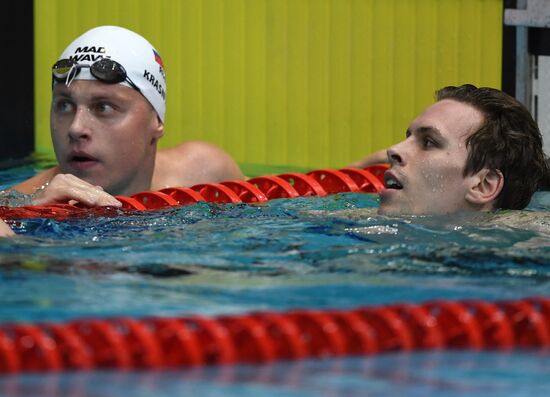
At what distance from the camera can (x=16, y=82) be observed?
666cm

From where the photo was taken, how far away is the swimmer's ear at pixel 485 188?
154 inches

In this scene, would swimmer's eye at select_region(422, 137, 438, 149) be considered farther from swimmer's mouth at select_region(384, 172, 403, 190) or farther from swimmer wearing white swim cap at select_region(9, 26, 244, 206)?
swimmer wearing white swim cap at select_region(9, 26, 244, 206)

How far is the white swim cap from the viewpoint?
4.66m

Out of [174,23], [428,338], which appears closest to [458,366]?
Result: [428,338]

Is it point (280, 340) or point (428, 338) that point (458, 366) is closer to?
point (428, 338)

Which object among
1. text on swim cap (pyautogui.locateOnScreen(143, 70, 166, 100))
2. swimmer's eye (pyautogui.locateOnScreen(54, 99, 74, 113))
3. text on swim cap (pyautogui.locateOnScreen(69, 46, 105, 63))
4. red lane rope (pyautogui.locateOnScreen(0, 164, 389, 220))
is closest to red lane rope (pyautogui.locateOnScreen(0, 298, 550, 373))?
red lane rope (pyautogui.locateOnScreen(0, 164, 389, 220))

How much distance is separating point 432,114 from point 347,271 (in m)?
1.10

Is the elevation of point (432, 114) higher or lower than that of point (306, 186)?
higher

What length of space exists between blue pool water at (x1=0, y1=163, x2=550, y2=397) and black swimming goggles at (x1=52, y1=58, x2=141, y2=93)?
2.52ft

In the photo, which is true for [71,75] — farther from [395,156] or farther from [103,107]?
[395,156]

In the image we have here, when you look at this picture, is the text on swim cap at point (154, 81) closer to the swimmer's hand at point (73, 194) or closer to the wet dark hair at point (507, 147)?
the swimmer's hand at point (73, 194)

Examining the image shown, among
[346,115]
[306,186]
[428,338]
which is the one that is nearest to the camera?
[428,338]

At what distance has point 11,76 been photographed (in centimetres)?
664

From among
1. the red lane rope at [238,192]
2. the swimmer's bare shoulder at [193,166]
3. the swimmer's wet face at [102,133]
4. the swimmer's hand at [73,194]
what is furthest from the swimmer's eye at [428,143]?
the swimmer's bare shoulder at [193,166]
